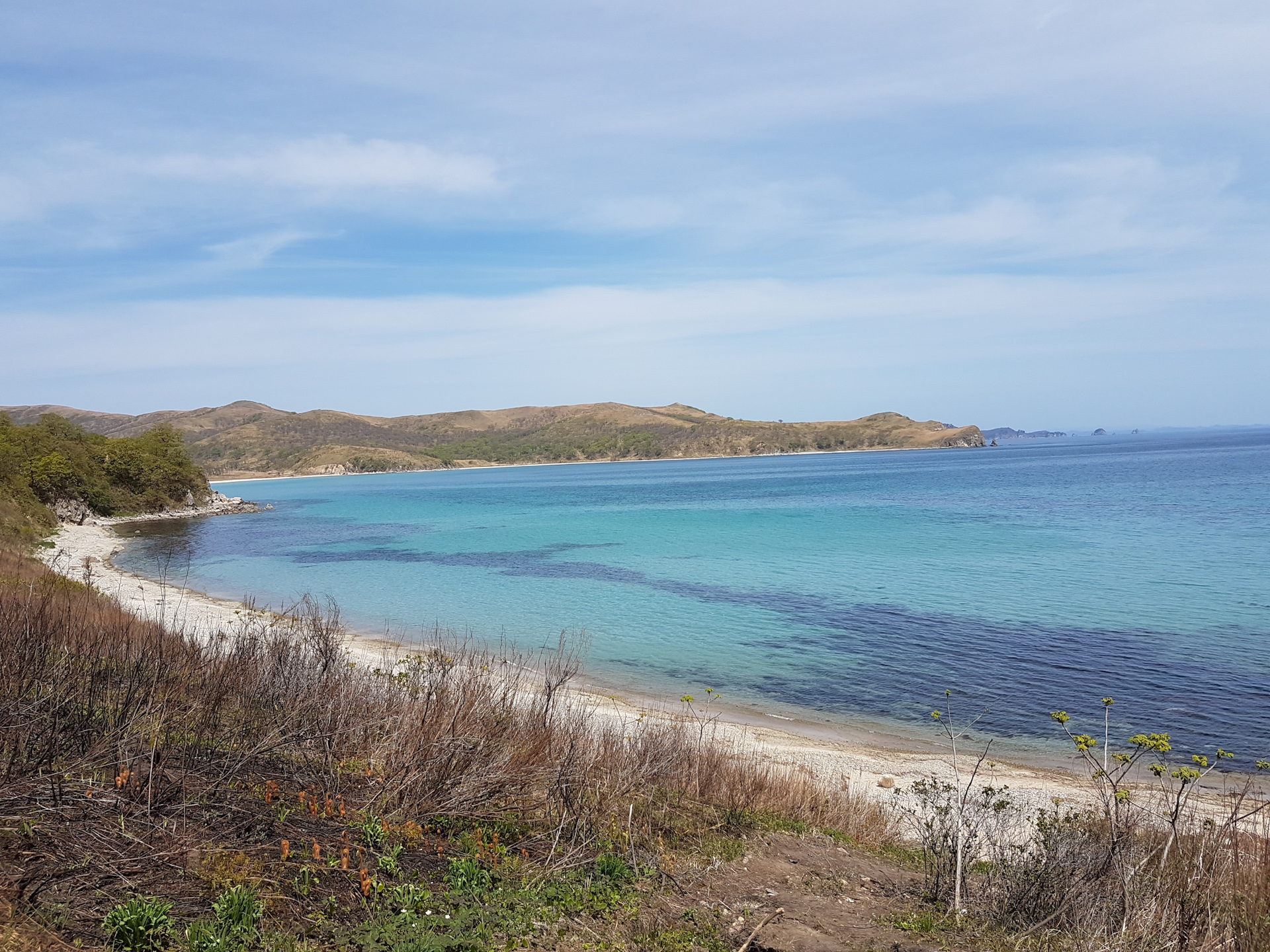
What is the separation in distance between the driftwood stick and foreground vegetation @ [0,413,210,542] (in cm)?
3700

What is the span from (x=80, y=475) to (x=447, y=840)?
226 ft

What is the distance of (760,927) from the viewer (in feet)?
18.6

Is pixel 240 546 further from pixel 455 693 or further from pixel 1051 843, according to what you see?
pixel 1051 843

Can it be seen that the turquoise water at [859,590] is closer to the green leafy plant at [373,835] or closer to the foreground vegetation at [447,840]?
the foreground vegetation at [447,840]

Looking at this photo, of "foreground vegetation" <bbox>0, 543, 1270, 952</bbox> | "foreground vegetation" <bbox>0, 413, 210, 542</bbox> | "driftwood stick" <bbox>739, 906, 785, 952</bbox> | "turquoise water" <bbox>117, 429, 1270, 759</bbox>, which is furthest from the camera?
"foreground vegetation" <bbox>0, 413, 210, 542</bbox>

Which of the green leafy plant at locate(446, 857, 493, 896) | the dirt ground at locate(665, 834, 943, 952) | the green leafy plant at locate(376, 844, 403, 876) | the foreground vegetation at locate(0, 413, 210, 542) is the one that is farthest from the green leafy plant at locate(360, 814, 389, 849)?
the foreground vegetation at locate(0, 413, 210, 542)

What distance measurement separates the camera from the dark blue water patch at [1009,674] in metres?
15.1

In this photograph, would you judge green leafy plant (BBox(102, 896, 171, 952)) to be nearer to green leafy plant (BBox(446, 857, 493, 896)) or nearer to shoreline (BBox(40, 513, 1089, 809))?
green leafy plant (BBox(446, 857, 493, 896))

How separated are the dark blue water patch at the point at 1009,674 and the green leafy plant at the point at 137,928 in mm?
14390

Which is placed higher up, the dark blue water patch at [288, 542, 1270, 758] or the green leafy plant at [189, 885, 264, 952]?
the green leafy plant at [189, 885, 264, 952]

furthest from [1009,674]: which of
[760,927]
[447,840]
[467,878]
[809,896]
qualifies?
[467,878]

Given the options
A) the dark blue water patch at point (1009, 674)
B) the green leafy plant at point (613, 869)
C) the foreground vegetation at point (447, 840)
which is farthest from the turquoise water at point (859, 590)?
the green leafy plant at point (613, 869)

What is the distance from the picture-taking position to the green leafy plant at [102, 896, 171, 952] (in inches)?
175

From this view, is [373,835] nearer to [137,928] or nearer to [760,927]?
[137,928]
